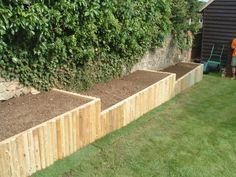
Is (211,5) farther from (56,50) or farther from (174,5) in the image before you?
(56,50)

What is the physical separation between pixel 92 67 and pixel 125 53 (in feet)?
3.89

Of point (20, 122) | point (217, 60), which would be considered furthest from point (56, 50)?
point (217, 60)

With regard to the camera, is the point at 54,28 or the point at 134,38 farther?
the point at 134,38

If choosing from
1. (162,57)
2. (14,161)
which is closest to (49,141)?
(14,161)

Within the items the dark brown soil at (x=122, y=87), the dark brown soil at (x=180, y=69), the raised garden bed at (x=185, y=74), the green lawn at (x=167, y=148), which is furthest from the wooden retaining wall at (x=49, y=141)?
the dark brown soil at (x=180, y=69)

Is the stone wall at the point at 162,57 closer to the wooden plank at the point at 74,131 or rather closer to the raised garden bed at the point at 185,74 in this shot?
the raised garden bed at the point at 185,74

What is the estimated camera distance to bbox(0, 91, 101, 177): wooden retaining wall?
13.4 feet

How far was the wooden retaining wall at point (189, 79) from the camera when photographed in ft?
28.0

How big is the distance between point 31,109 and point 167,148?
231 cm

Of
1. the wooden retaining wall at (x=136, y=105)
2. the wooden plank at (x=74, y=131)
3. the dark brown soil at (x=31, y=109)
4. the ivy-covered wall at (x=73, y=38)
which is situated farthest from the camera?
the wooden retaining wall at (x=136, y=105)

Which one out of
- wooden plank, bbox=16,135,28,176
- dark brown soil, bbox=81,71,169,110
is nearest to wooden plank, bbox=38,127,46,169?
wooden plank, bbox=16,135,28,176

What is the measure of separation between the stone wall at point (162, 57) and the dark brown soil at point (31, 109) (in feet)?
10.7

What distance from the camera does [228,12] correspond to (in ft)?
37.0

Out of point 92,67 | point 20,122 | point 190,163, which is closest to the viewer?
point 20,122
